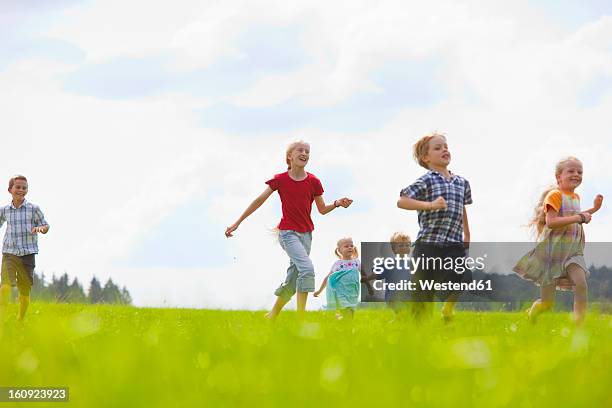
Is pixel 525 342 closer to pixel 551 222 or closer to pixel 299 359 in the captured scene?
pixel 299 359

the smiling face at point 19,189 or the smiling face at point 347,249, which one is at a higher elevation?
the smiling face at point 19,189

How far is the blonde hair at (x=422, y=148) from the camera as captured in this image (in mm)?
8359

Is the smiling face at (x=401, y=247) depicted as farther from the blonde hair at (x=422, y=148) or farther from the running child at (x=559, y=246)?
the blonde hair at (x=422, y=148)

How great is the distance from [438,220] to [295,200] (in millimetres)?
2131

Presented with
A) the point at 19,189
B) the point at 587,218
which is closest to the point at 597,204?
the point at 587,218

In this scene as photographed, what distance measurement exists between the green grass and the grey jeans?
542 centimetres

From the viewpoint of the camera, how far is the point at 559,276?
9.09 metres

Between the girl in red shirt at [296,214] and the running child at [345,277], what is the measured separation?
73.0 inches

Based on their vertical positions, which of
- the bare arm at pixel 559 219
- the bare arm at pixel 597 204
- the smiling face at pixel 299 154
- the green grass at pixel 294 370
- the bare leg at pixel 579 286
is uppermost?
the smiling face at pixel 299 154

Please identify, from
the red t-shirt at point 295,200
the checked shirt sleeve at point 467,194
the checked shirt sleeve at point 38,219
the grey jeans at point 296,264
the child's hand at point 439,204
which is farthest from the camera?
the checked shirt sleeve at point 38,219

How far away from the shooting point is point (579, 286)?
354 inches

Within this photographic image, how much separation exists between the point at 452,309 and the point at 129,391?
21.5ft

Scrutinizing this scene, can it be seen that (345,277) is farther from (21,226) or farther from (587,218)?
(21,226)

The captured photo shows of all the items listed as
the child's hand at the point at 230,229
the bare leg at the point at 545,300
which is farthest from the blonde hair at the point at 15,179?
the bare leg at the point at 545,300
